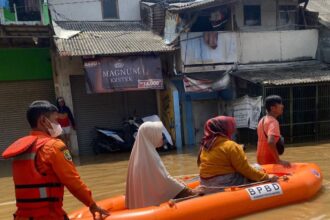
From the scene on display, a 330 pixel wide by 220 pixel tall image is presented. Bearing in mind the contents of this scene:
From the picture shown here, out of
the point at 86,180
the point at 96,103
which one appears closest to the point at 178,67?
the point at 96,103

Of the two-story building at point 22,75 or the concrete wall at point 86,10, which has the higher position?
the concrete wall at point 86,10

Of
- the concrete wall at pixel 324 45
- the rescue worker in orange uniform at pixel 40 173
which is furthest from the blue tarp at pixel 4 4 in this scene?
the concrete wall at pixel 324 45

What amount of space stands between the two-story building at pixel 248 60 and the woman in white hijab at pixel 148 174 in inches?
310

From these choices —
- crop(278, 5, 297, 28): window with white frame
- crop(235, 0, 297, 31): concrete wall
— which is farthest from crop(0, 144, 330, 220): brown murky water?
crop(278, 5, 297, 28): window with white frame

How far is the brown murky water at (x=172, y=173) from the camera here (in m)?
5.15

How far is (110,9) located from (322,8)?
8708 mm

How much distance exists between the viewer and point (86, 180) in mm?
8422

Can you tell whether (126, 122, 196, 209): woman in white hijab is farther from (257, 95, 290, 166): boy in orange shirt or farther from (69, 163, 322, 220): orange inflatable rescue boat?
(257, 95, 290, 166): boy in orange shirt

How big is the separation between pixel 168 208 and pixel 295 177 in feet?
7.14

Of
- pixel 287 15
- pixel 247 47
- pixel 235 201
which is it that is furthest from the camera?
pixel 287 15

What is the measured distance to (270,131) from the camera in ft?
17.1

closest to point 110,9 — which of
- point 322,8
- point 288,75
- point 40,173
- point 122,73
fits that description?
point 122,73

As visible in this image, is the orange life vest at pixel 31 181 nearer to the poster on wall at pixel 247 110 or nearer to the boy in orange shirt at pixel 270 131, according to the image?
the boy in orange shirt at pixel 270 131

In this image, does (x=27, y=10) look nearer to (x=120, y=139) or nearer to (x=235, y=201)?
(x=120, y=139)
